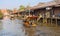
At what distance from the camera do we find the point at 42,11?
50.3 meters

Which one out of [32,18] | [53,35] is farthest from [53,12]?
[53,35]

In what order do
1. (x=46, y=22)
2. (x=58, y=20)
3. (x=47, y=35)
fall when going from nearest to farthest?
1. (x=47, y=35)
2. (x=58, y=20)
3. (x=46, y=22)

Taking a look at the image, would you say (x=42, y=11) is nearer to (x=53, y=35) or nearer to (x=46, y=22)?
(x=46, y=22)

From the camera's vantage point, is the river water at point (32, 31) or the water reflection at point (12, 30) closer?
the river water at point (32, 31)

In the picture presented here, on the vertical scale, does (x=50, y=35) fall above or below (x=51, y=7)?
below

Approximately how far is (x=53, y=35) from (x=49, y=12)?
21.1m

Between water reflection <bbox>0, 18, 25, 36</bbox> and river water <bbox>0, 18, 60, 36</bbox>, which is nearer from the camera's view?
river water <bbox>0, 18, 60, 36</bbox>

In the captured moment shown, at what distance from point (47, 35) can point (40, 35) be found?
929mm

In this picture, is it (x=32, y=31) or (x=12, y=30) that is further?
(x=12, y=30)

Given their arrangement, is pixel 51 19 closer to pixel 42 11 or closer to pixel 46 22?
pixel 46 22

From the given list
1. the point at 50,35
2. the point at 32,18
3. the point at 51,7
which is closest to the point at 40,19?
the point at 32,18

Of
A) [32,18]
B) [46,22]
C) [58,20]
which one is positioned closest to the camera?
[58,20]

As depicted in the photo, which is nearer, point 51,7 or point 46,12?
point 51,7

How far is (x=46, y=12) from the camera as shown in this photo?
47.2 m
